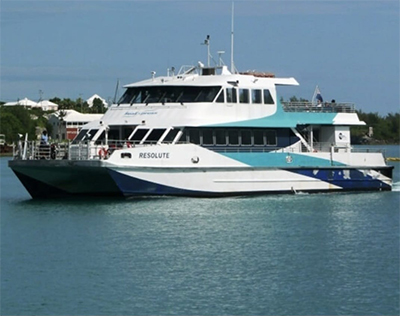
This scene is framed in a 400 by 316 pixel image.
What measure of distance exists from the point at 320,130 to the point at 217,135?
5297mm

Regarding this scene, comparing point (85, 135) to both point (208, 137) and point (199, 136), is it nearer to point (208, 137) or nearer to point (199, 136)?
point (199, 136)

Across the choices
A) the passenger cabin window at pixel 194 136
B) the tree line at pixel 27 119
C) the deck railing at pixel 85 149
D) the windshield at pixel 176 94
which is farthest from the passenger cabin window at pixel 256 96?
the tree line at pixel 27 119

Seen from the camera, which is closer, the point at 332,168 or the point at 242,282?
the point at 242,282

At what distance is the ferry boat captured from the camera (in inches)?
1259

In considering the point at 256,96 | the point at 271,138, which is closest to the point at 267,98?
the point at 256,96

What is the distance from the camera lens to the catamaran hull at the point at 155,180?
31.8m

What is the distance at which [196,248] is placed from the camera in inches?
981

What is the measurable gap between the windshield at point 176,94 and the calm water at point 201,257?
3.25m

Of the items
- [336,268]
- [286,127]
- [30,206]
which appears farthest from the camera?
[286,127]

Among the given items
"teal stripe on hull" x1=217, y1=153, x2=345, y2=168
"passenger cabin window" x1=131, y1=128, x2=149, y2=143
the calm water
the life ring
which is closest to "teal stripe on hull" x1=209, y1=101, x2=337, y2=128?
"teal stripe on hull" x1=217, y1=153, x2=345, y2=168

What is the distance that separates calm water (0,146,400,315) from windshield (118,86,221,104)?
10.6 feet

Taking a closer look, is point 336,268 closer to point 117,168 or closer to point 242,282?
point 242,282

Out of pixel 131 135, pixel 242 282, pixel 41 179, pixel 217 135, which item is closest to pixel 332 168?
pixel 217 135

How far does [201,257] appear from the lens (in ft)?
78.0
